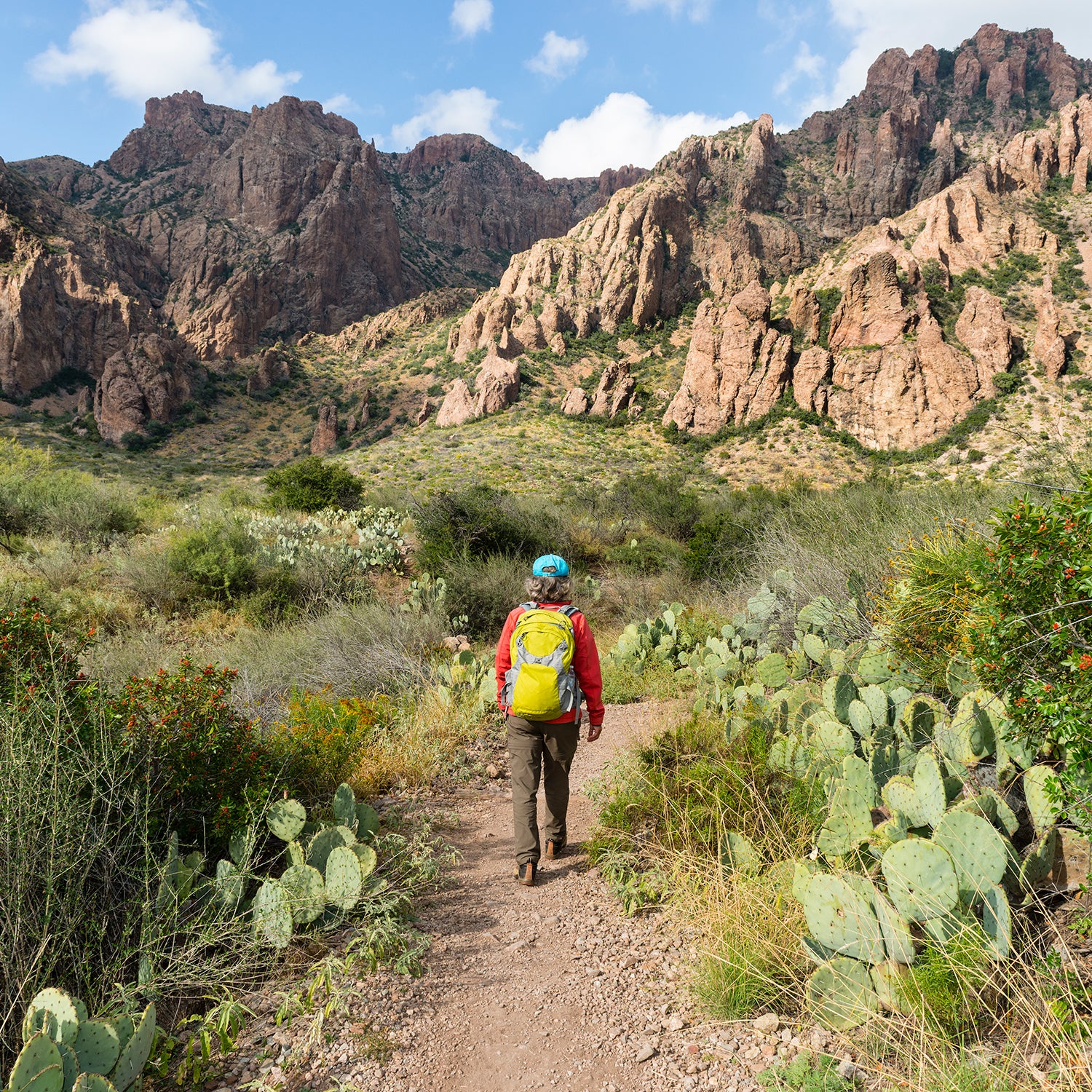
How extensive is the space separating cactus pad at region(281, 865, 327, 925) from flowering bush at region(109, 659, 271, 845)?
47 cm

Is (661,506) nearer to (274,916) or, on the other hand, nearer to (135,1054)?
(274,916)

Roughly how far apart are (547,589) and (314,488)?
48.3 ft

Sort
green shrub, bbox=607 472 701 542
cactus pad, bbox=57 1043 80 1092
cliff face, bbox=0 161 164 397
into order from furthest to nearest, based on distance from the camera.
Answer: cliff face, bbox=0 161 164 397
green shrub, bbox=607 472 701 542
cactus pad, bbox=57 1043 80 1092

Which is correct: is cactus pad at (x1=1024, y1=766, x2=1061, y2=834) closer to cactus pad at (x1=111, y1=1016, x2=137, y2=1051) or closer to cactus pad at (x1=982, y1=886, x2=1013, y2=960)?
cactus pad at (x1=982, y1=886, x2=1013, y2=960)

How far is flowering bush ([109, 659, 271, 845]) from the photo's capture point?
126 inches

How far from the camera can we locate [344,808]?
3.54 m

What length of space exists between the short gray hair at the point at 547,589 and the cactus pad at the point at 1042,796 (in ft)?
7.65

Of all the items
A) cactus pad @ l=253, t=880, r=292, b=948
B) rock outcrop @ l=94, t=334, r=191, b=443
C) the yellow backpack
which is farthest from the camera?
rock outcrop @ l=94, t=334, r=191, b=443

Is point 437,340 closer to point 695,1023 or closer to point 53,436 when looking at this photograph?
point 53,436

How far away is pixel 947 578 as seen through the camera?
4.54 metres

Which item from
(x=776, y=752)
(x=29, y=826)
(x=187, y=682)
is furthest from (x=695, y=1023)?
(x=187, y=682)

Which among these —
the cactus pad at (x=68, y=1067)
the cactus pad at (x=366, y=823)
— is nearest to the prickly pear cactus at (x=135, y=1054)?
the cactus pad at (x=68, y=1067)

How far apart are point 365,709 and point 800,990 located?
4111 mm

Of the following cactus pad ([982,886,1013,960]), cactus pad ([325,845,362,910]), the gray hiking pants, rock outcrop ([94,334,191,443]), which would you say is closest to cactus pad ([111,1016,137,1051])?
cactus pad ([325,845,362,910])
